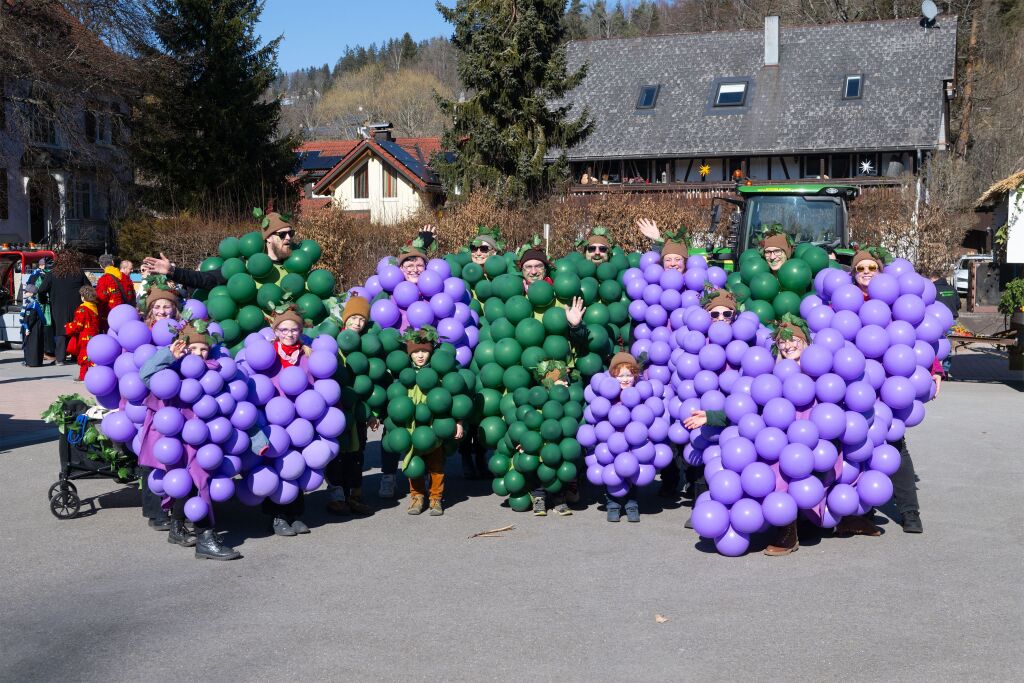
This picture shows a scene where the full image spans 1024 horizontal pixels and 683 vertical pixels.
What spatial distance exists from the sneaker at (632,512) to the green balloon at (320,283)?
302 cm

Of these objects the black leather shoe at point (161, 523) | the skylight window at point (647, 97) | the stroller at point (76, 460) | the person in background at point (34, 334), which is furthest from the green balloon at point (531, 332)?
the skylight window at point (647, 97)

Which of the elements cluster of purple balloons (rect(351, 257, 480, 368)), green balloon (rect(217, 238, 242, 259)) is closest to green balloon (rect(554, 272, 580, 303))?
cluster of purple balloons (rect(351, 257, 480, 368))

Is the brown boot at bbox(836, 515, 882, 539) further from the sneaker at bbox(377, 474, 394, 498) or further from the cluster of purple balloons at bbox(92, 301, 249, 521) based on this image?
the cluster of purple balloons at bbox(92, 301, 249, 521)

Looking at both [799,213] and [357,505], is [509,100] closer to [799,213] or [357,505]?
[799,213]

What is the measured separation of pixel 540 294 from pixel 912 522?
3.36 meters

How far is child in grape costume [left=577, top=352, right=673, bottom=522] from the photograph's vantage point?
8.01 metres

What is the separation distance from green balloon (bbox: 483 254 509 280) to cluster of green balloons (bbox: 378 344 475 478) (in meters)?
1.11

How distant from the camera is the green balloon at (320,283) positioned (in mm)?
8547

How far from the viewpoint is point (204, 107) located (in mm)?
32625

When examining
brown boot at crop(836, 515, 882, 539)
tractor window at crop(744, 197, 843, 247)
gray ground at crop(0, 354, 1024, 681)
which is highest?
tractor window at crop(744, 197, 843, 247)

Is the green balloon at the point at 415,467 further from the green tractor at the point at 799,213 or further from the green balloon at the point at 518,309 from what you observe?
the green tractor at the point at 799,213

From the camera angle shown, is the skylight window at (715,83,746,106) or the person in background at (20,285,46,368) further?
the skylight window at (715,83,746,106)

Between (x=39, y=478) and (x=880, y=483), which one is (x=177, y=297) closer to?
(x=39, y=478)

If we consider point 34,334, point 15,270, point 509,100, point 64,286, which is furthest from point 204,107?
point 64,286
